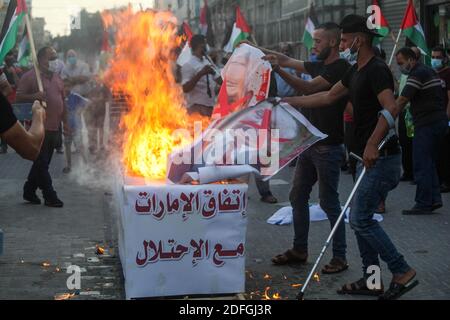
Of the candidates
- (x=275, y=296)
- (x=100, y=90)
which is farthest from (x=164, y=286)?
(x=100, y=90)

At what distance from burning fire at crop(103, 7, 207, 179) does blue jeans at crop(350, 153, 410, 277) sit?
62.7 inches

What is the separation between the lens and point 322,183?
22.6 feet

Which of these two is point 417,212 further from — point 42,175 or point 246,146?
point 42,175

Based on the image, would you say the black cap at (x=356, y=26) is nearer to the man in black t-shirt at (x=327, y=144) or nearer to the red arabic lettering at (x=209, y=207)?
the man in black t-shirt at (x=327, y=144)

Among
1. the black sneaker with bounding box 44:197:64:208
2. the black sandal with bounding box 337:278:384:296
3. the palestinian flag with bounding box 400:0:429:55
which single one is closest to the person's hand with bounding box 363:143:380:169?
the black sandal with bounding box 337:278:384:296

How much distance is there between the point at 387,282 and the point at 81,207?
17.1ft

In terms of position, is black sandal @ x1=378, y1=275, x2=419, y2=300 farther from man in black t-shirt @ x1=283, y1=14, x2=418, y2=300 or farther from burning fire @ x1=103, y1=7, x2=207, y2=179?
burning fire @ x1=103, y1=7, x2=207, y2=179

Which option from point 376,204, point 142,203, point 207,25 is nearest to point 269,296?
point 376,204

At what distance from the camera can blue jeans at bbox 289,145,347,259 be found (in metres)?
6.84

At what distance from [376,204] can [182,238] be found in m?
1.53

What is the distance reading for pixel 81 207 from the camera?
10516 millimetres


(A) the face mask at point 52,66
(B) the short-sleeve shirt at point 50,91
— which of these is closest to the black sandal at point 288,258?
(B) the short-sleeve shirt at point 50,91
